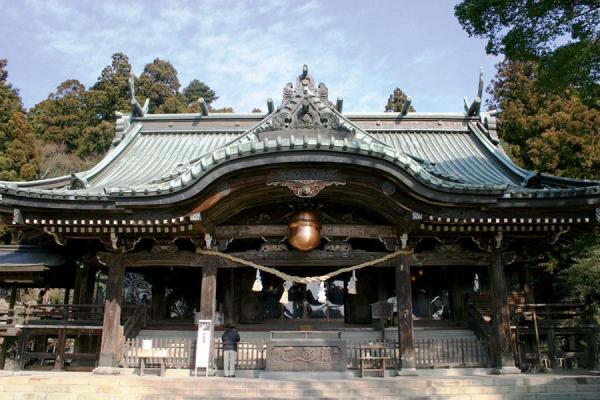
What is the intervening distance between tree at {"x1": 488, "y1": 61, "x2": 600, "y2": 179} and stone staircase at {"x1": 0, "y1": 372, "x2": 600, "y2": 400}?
12.8m

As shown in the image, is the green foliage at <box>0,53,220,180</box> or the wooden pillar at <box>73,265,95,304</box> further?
the green foliage at <box>0,53,220,180</box>

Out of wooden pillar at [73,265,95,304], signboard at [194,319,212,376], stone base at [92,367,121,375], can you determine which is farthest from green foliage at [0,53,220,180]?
signboard at [194,319,212,376]

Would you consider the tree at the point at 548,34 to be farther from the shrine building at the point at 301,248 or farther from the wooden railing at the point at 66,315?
the wooden railing at the point at 66,315

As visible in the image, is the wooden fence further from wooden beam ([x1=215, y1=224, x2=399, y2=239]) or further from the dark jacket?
wooden beam ([x1=215, y1=224, x2=399, y2=239])

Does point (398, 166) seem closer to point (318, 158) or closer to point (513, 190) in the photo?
point (318, 158)

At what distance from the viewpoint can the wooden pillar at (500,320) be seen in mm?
11242

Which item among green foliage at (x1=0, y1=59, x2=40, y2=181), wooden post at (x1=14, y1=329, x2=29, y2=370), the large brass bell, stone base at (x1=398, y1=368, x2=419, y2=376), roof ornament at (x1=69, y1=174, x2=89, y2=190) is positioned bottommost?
stone base at (x1=398, y1=368, x2=419, y2=376)

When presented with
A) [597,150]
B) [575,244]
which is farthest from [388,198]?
[597,150]

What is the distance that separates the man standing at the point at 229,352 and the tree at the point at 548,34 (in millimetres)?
8524

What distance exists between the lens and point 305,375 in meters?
10.8

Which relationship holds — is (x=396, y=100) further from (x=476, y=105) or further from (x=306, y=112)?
(x=306, y=112)

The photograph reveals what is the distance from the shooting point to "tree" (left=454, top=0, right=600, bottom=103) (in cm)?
960

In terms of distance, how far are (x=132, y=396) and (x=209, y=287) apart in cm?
319

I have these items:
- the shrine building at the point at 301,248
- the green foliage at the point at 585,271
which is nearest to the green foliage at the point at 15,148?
the shrine building at the point at 301,248
